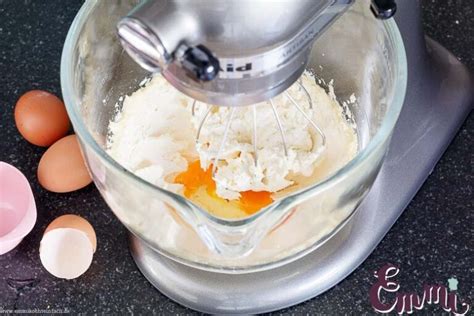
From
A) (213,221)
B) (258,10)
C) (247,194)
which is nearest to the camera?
(258,10)

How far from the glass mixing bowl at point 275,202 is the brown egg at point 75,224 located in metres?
0.09

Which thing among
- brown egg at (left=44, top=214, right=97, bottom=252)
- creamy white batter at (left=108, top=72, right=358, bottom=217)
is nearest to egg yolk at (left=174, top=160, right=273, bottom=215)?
creamy white batter at (left=108, top=72, right=358, bottom=217)

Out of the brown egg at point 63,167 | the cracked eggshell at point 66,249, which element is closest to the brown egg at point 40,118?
the brown egg at point 63,167

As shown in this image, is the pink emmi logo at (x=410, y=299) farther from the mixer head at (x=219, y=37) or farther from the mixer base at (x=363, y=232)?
the mixer head at (x=219, y=37)

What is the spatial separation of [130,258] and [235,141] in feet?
0.62

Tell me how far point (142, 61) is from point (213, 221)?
16 cm

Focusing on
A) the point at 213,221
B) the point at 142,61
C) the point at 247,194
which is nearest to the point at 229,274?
the point at 247,194

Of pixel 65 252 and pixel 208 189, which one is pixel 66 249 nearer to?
pixel 65 252

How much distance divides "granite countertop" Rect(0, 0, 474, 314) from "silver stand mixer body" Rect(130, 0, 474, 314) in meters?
0.02

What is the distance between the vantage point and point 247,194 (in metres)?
0.84

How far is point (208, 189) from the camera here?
851 millimetres

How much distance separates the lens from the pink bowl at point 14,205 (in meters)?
0.89

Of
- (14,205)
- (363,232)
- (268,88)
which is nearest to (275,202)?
(268,88)

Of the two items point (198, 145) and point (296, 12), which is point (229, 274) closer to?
point (198, 145)
